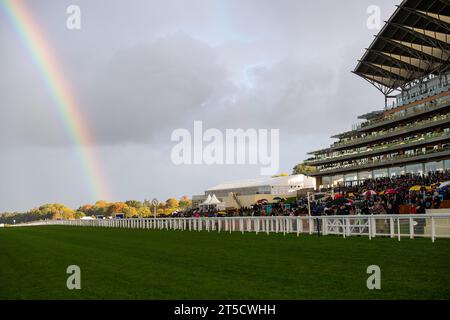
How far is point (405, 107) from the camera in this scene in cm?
7650

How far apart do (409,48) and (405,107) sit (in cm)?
811

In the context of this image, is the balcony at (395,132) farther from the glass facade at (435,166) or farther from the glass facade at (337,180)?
the glass facade at (337,180)

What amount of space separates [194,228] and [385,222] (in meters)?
18.1

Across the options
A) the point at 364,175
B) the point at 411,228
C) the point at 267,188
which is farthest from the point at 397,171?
the point at 411,228

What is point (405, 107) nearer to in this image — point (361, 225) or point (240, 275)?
point (361, 225)

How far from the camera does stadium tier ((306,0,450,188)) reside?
210 ft

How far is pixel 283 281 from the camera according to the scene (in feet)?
31.5

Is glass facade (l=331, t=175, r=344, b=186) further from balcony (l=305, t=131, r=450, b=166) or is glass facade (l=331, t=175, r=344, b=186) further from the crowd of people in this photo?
the crowd of people

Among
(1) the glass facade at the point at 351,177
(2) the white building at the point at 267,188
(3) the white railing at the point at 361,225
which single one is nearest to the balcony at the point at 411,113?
(1) the glass facade at the point at 351,177

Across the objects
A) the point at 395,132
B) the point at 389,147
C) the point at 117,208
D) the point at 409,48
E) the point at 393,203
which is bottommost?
the point at 117,208

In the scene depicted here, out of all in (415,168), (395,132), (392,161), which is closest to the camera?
(415,168)

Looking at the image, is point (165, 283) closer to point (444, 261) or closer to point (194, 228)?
point (444, 261)

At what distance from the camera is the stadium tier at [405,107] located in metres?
64.1

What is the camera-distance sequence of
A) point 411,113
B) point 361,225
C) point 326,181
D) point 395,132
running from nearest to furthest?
point 361,225
point 411,113
point 395,132
point 326,181
